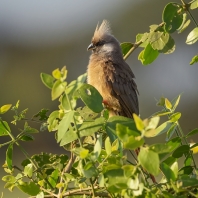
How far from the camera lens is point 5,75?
67.2ft

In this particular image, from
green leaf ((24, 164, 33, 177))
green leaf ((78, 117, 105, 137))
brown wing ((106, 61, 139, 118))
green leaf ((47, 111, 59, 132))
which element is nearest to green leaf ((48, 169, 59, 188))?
green leaf ((24, 164, 33, 177))

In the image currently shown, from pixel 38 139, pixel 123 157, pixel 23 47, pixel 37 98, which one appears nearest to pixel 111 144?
pixel 123 157

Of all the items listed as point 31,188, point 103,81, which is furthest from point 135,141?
point 103,81

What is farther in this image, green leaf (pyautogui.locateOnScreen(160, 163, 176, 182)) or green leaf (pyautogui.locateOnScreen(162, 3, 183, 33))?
green leaf (pyautogui.locateOnScreen(162, 3, 183, 33))

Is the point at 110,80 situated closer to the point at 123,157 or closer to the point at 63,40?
the point at 123,157

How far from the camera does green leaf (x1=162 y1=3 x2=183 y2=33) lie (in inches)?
80.2

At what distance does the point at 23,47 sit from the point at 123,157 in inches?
877

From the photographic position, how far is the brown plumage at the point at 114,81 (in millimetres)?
4195

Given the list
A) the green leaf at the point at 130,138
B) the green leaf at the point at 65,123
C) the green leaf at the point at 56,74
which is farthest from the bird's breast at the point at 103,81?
the green leaf at the point at 130,138

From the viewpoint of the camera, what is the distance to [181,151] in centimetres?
179

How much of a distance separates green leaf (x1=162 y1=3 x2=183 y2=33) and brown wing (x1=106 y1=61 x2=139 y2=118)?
208cm

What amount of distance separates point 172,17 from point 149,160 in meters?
0.83

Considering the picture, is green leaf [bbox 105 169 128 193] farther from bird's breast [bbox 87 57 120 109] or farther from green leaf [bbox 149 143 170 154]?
bird's breast [bbox 87 57 120 109]

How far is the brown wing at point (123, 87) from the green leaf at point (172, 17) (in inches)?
82.0
